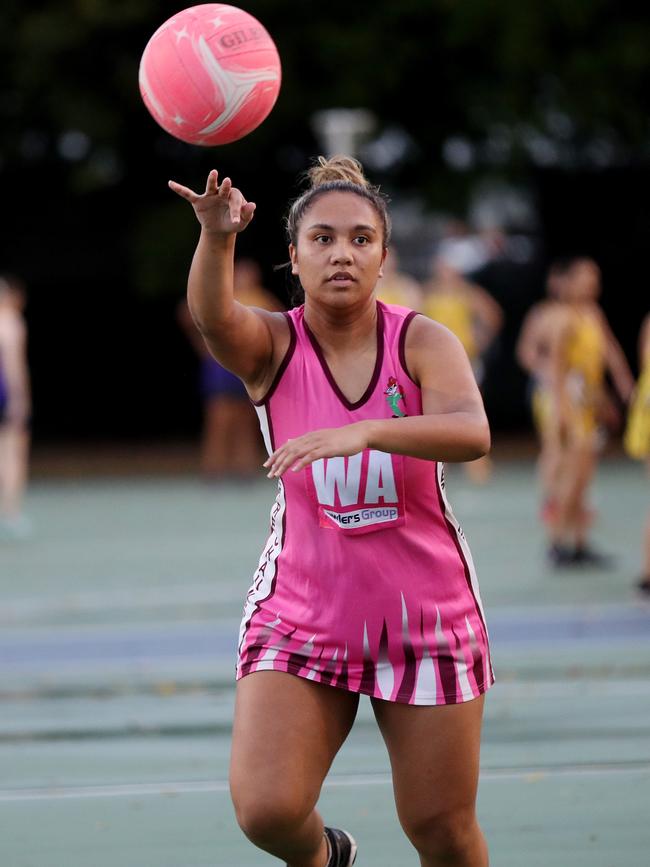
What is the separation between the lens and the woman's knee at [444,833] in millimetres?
4223

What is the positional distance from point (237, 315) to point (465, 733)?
1.28 m

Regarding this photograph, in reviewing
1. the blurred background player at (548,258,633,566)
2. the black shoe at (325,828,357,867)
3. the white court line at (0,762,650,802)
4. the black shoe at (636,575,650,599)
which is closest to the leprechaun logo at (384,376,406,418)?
the black shoe at (325,828,357,867)

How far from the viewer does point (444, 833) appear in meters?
4.23

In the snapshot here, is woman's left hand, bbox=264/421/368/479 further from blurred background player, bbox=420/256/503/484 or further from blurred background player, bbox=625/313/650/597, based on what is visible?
blurred background player, bbox=420/256/503/484

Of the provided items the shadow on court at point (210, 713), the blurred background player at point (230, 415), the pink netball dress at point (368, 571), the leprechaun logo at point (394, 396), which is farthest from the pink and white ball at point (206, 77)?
the blurred background player at point (230, 415)

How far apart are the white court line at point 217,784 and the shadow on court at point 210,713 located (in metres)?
0.01

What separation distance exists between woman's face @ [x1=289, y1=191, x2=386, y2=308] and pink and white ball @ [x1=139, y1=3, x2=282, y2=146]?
431mm

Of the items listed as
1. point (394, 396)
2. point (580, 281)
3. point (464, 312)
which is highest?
point (464, 312)

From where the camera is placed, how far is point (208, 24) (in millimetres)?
4699

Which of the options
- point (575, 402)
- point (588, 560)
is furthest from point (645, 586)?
point (575, 402)

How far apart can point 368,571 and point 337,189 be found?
1080 millimetres

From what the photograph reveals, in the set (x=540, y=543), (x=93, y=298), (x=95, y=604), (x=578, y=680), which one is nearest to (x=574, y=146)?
(x=93, y=298)

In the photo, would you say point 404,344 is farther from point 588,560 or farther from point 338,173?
point 588,560

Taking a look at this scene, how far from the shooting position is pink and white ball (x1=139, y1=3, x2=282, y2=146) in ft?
15.1
